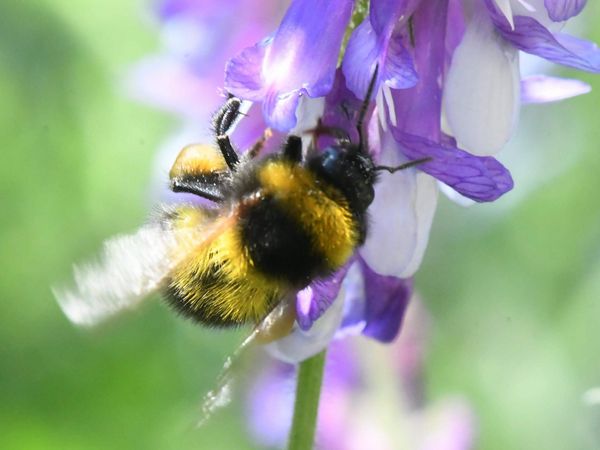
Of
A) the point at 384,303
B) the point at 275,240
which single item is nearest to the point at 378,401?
the point at 384,303

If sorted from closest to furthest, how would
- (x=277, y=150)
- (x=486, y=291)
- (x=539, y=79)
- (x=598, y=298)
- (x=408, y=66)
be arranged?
(x=408, y=66), (x=277, y=150), (x=539, y=79), (x=598, y=298), (x=486, y=291)

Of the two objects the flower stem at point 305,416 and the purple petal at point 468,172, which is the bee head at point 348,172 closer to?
the purple petal at point 468,172

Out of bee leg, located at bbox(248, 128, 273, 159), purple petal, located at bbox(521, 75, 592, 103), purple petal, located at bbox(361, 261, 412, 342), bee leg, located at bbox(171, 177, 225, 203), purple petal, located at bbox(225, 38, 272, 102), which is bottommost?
purple petal, located at bbox(361, 261, 412, 342)

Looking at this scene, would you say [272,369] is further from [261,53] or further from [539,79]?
[539,79]

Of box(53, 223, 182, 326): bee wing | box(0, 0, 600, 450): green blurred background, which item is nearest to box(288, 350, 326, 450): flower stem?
box(53, 223, 182, 326): bee wing

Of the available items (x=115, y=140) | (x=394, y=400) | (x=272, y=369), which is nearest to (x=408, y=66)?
(x=272, y=369)

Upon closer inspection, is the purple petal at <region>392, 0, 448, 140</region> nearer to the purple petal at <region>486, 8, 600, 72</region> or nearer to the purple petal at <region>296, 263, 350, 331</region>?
the purple petal at <region>486, 8, 600, 72</region>
